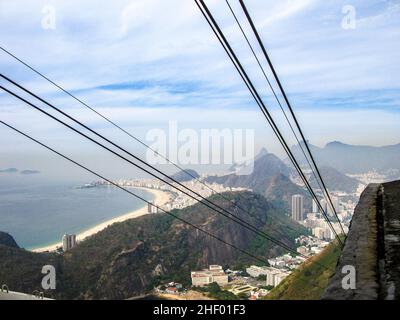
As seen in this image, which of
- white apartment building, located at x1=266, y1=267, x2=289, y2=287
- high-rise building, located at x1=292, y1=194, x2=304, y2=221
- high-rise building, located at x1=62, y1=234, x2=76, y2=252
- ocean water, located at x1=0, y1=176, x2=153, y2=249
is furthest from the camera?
high-rise building, located at x1=292, y1=194, x2=304, y2=221

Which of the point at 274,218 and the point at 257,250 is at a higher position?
the point at 274,218

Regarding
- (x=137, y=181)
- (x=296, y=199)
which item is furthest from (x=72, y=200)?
(x=296, y=199)

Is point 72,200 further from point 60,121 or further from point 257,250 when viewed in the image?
point 60,121

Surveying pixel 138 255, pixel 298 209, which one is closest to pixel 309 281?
pixel 138 255

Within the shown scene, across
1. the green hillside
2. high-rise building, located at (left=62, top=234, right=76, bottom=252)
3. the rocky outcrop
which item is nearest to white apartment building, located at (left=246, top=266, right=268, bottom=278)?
the green hillside

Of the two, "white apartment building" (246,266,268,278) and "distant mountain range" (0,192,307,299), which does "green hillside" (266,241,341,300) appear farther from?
"distant mountain range" (0,192,307,299)

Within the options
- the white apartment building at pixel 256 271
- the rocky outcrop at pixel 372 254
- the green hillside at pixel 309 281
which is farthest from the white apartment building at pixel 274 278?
the rocky outcrop at pixel 372 254

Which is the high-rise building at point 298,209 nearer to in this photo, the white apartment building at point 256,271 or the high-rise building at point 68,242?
the white apartment building at point 256,271
